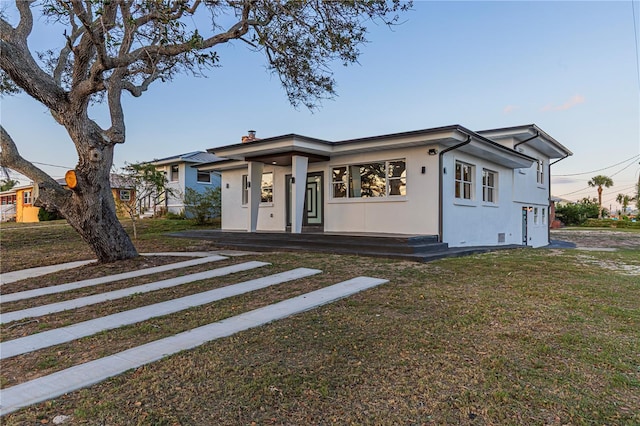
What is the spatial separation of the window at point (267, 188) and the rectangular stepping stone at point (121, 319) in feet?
26.0

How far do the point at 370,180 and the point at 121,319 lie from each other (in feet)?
28.1

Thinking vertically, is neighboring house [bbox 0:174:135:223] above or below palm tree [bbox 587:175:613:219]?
below

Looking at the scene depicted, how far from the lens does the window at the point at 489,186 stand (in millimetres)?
12625

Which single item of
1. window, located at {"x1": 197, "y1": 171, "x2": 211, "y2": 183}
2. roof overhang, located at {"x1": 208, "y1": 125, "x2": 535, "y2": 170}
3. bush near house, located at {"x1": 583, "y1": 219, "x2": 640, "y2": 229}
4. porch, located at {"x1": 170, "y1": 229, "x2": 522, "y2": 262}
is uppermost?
window, located at {"x1": 197, "y1": 171, "x2": 211, "y2": 183}

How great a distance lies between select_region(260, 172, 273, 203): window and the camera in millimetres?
14109

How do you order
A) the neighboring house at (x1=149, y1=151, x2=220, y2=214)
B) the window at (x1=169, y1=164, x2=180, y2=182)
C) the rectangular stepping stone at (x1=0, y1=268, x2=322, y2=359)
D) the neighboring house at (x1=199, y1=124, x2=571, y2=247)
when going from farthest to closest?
the window at (x1=169, y1=164, x2=180, y2=182) → the neighboring house at (x1=149, y1=151, x2=220, y2=214) → the neighboring house at (x1=199, y1=124, x2=571, y2=247) → the rectangular stepping stone at (x1=0, y1=268, x2=322, y2=359)

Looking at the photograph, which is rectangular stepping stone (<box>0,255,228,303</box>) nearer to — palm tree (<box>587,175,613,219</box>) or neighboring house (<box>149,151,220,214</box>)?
neighboring house (<box>149,151,220,214</box>)

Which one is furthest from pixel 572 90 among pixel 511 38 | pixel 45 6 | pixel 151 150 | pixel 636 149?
pixel 151 150

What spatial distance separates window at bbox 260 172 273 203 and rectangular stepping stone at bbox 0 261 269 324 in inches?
262

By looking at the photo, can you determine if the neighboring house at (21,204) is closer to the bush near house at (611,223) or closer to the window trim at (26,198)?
the window trim at (26,198)

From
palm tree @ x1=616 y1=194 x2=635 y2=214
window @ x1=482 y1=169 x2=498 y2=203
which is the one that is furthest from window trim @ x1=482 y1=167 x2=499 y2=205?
palm tree @ x1=616 y1=194 x2=635 y2=214

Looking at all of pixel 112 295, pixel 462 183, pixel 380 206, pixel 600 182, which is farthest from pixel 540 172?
pixel 600 182

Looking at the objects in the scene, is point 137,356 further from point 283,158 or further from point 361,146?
point 283,158

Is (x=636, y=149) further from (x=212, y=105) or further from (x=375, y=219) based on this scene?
(x=212, y=105)
